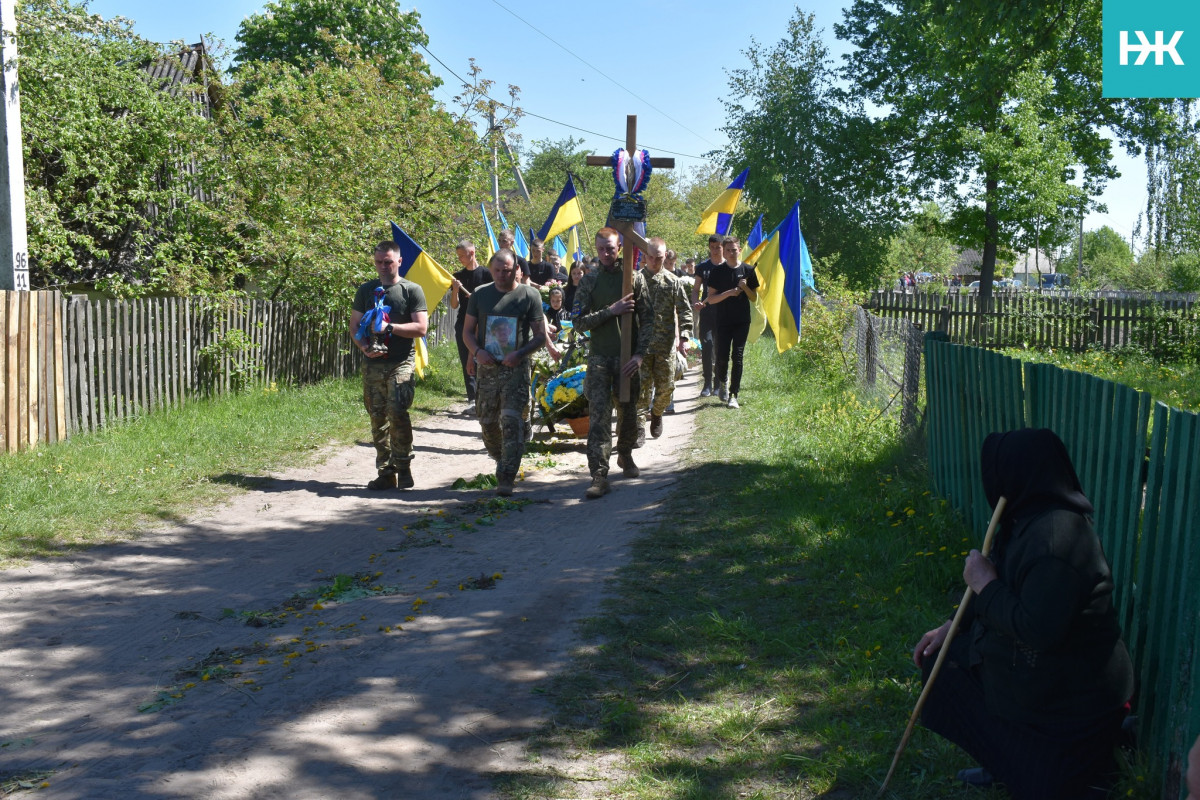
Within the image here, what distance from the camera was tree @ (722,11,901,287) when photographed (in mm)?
39125

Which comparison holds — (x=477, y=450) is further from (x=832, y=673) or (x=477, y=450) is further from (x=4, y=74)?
(x=832, y=673)

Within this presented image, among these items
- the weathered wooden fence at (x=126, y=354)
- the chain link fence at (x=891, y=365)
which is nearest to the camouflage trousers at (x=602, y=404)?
the chain link fence at (x=891, y=365)

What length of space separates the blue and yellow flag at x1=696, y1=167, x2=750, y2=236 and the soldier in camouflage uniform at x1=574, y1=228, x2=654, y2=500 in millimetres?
9444

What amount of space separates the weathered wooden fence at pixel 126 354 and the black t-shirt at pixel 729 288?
5.81 meters

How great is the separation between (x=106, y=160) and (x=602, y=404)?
9788mm

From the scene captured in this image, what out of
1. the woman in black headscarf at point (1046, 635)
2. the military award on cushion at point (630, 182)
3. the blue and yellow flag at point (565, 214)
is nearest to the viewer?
the woman in black headscarf at point (1046, 635)

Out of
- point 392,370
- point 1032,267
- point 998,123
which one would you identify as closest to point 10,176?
point 392,370

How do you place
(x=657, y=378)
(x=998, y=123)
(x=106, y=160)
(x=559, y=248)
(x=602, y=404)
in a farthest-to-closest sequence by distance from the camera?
(x=998, y=123) → (x=559, y=248) → (x=106, y=160) → (x=657, y=378) → (x=602, y=404)

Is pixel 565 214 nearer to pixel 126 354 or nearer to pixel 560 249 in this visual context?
pixel 560 249

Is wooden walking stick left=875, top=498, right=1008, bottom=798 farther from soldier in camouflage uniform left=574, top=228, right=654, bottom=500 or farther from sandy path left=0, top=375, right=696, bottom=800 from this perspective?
soldier in camouflage uniform left=574, top=228, right=654, bottom=500

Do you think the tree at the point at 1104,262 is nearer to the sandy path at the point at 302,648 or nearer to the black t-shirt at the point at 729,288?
the black t-shirt at the point at 729,288

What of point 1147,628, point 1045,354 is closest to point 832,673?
point 1147,628

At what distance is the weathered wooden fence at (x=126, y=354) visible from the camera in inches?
376

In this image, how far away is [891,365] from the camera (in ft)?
36.7
